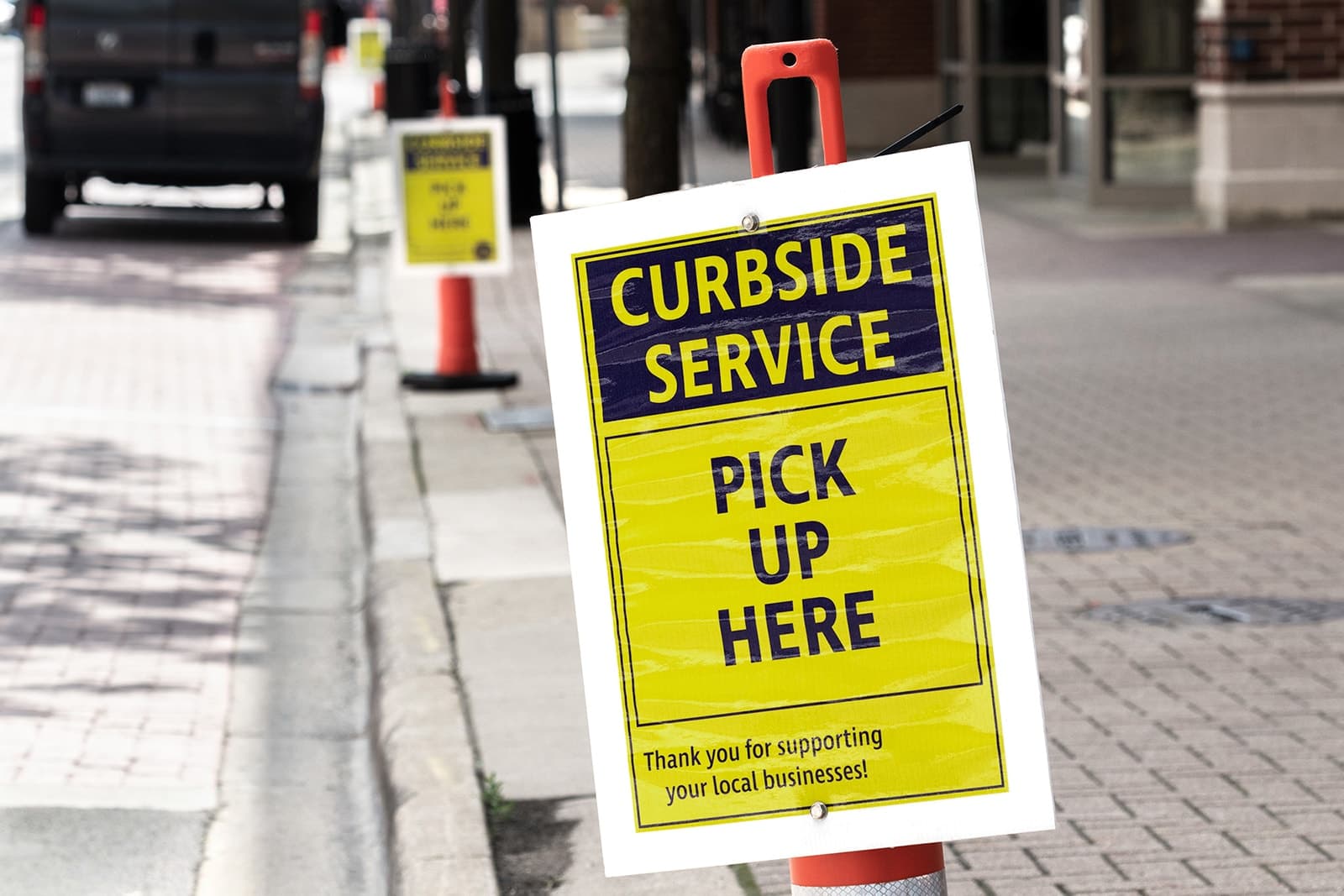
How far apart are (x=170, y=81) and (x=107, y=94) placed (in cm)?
53

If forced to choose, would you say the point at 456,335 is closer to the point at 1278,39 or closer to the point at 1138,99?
the point at 1278,39

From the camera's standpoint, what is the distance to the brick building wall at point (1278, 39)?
1780 cm

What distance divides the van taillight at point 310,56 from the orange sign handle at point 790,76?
16.8 meters

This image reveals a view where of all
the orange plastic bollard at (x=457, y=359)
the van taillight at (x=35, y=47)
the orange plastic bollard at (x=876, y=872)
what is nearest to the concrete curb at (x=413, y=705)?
the orange plastic bollard at (x=457, y=359)

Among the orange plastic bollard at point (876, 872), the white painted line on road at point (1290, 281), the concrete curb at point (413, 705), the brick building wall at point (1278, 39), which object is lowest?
the white painted line on road at point (1290, 281)

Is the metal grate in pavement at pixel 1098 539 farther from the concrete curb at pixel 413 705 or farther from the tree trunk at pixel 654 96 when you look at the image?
the tree trunk at pixel 654 96

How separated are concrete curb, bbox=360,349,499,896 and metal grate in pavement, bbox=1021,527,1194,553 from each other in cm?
206

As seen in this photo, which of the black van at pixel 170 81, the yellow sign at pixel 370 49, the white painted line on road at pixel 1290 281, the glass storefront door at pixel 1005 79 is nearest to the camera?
the white painted line on road at pixel 1290 281

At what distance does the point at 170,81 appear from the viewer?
1947 cm

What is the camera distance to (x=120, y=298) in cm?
1584

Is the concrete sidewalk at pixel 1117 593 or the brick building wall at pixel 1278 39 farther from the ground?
the brick building wall at pixel 1278 39

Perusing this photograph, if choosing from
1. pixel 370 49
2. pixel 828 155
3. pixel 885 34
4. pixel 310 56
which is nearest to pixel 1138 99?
pixel 310 56

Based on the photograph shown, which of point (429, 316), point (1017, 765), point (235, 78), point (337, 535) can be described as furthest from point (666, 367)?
point (235, 78)

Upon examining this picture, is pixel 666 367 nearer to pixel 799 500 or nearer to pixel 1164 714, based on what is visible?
pixel 799 500
